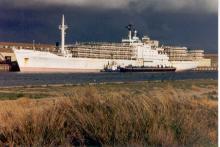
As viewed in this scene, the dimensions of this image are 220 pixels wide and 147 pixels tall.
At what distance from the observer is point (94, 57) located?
97688mm

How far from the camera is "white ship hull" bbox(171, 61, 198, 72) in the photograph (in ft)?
383

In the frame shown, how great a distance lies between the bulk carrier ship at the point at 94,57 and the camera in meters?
87.5

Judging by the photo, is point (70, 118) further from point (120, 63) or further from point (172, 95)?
point (120, 63)

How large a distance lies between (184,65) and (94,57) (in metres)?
33.0

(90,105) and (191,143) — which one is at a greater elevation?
(90,105)

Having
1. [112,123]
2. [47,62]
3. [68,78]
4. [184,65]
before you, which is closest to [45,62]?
[47,62]

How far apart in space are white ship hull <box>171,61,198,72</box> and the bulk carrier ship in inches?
27.5

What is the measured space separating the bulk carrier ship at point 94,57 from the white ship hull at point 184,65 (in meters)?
0.70

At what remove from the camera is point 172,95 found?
7352mm

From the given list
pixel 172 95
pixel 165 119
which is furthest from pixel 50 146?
pixel 172 95

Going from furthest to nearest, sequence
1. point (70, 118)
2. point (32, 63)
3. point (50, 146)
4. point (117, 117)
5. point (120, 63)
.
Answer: point (120, 63), point (32, 63), point (70, 118), point (117, 117), point (50, 146)

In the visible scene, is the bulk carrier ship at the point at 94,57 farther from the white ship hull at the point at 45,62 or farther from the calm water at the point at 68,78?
the calm water at the point at 68,78

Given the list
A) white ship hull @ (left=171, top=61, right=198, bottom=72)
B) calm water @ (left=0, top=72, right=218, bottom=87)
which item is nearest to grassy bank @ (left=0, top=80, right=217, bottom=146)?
calm water @ (left=0, top=72, right=218, bottom=87)

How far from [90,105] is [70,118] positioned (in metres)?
0.39
